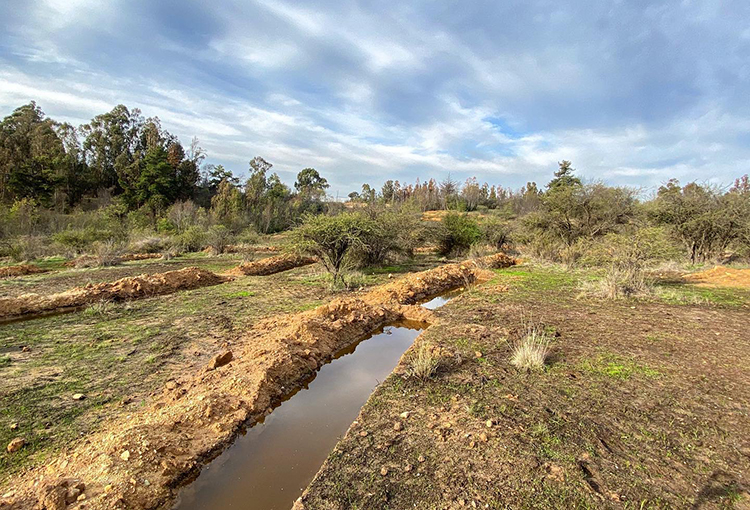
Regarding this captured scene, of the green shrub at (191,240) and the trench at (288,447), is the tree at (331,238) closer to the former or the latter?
the trench at (288,447)

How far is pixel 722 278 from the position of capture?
12969 millimetres

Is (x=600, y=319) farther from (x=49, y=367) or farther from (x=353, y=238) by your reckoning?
(x=49, y=367)

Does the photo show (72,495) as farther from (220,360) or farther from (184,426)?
(220,360)

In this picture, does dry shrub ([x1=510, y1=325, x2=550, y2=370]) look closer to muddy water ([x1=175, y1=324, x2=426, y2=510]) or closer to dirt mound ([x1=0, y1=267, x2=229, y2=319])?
muddy water ([x1=175, y1=324, x2=426, y2=510])

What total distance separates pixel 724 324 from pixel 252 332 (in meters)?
9.58

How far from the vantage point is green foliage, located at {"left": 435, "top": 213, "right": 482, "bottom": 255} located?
21.9m

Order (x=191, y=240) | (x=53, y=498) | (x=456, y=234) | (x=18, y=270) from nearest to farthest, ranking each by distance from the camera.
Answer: (x=53, y=498) → (x=18, y=270) → (x=456, y=234) → (x=191, y=240)

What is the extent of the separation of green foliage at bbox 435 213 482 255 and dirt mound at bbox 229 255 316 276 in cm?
862

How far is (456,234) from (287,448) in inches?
757

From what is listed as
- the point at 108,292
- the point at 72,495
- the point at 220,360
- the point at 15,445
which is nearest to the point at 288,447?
the point at 72,495

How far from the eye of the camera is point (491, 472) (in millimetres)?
3080

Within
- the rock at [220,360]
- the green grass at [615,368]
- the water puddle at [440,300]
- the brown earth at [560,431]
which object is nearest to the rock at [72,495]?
the brown earth at [560,431]

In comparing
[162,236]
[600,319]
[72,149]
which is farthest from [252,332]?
[72,149]

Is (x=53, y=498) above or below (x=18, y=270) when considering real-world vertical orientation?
above
